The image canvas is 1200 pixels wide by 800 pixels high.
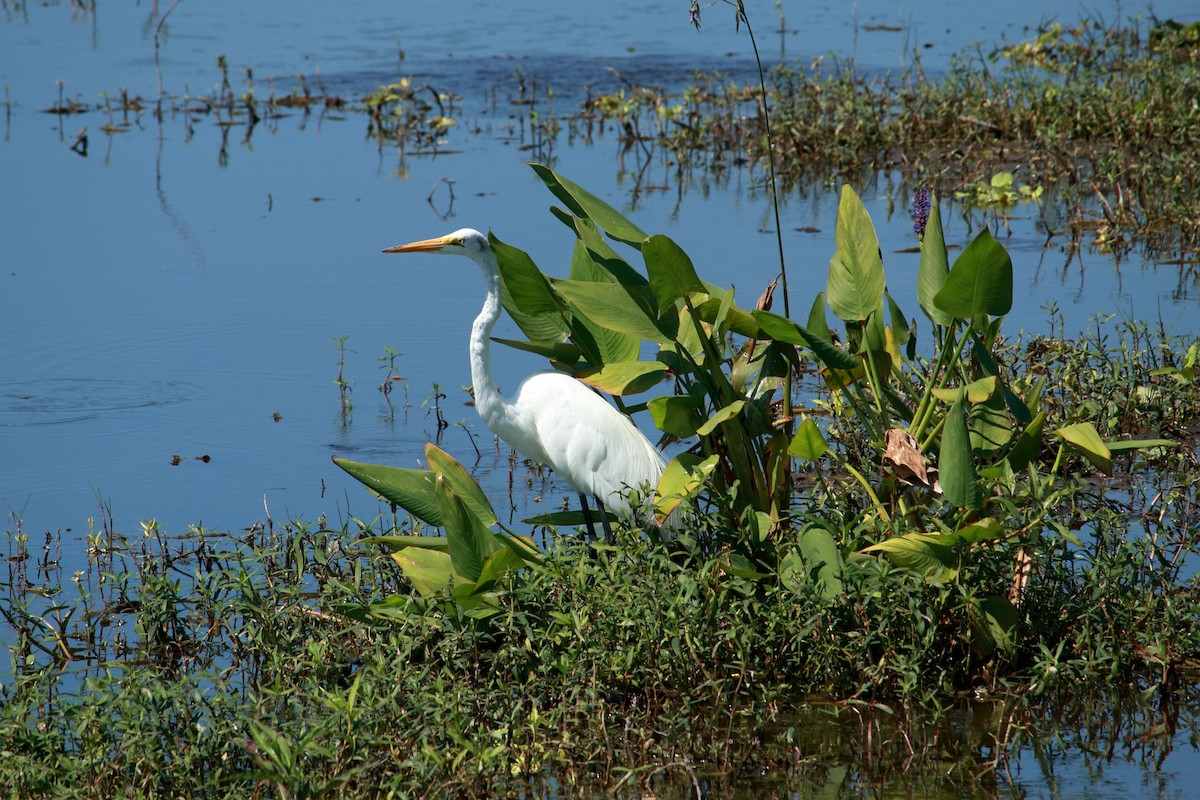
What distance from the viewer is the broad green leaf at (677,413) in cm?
387

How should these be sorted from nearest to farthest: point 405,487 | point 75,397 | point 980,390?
point 980,390 < point 405,487 < point 75,397

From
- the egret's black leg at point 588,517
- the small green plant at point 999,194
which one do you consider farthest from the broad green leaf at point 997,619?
the small green plant at point 999,194

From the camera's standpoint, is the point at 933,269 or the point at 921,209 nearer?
the point at 933,269

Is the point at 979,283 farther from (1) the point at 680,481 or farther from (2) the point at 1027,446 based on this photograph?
(1) the point at 680,481

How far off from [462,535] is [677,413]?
2.33 feet

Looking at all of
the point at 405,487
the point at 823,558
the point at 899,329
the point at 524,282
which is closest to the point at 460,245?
the point at 524,282

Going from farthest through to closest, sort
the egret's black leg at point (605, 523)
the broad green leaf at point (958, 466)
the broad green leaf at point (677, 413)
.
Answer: the egret's black leg at point (605, 523) → the broad green leaf at point (677, 413) → the broad green leaf at point (958, 466)

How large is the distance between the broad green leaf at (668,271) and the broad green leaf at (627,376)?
25 cm

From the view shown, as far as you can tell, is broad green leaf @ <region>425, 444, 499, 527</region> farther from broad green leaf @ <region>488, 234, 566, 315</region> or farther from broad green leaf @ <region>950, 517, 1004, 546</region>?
broad green leaf @ <region>950, 517, 1004, 546</region>

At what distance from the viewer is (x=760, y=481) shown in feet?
13.2

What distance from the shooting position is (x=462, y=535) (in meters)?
3.64

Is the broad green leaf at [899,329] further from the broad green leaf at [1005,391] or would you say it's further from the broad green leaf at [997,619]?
the broad green leaf at [997,619]

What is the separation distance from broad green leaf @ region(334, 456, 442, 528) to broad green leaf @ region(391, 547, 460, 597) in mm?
165

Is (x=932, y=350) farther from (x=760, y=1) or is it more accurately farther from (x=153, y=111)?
(x=760, y=1)
